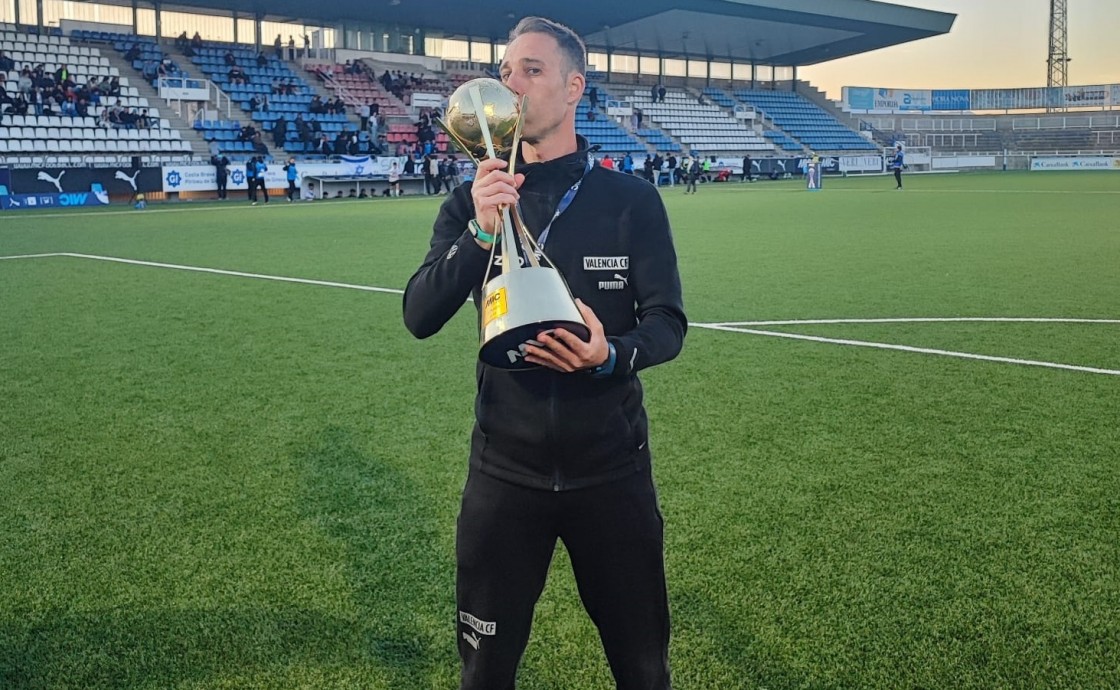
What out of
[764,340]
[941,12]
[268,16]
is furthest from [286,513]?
[941,12]

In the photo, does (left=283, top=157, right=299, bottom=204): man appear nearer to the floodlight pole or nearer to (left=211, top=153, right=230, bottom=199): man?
(left=211, top=153, right=230, bottom=199): man

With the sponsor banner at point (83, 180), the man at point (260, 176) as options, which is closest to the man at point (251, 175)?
the man at point (260, 176)

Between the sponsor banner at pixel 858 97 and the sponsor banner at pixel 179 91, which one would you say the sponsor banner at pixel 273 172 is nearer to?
the sponsor banner at pixel 179 91

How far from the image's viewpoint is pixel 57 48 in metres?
37.6

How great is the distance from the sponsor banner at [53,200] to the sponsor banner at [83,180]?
12cm

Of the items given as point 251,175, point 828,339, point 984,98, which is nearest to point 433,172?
point 251,175

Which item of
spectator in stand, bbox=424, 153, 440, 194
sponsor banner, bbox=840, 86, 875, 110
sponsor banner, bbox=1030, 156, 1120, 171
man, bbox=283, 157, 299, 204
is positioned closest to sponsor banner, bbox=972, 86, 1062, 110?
sponsor banner, bbox=840, 86, 875, 110

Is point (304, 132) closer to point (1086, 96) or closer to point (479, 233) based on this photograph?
point (479, 233)

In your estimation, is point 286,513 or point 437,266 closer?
point 437,266

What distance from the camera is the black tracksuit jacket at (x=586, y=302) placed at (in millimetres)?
2299

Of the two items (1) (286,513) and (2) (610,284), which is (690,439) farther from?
(2) (610,284)

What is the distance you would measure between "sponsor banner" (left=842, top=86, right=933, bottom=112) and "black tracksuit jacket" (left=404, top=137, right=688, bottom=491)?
274 ft

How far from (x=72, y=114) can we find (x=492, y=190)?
35.6m

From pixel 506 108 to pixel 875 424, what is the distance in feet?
13.3
